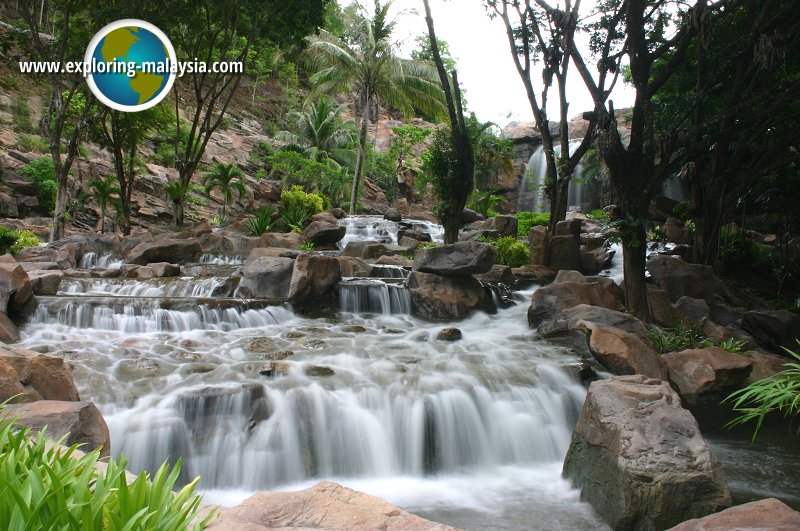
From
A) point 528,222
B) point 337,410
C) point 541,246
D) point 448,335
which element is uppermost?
point 528,222

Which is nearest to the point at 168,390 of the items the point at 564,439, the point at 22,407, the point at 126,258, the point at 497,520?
the point at 22,407

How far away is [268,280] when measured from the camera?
9961mm

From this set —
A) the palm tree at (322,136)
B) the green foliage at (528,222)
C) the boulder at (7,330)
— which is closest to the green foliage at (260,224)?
the green foliage at (528,222)

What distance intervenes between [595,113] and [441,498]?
7403 mm

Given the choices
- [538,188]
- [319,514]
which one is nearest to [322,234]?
[319,514]

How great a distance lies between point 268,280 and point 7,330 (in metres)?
4.24

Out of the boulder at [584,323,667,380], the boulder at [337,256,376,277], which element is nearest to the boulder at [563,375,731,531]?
the boulder at [584,323,667,380]

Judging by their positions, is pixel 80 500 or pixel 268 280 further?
pixel 268 280

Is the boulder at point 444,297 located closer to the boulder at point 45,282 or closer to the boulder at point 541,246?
the boulder at point 541,246

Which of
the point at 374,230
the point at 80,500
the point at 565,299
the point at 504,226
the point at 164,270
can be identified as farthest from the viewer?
the point at 374,230

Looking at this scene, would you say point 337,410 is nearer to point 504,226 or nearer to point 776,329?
point 776,329

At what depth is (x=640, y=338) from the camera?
22.8ft

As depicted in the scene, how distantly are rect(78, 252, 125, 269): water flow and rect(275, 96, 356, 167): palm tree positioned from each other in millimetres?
17848

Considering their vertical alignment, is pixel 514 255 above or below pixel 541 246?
below
